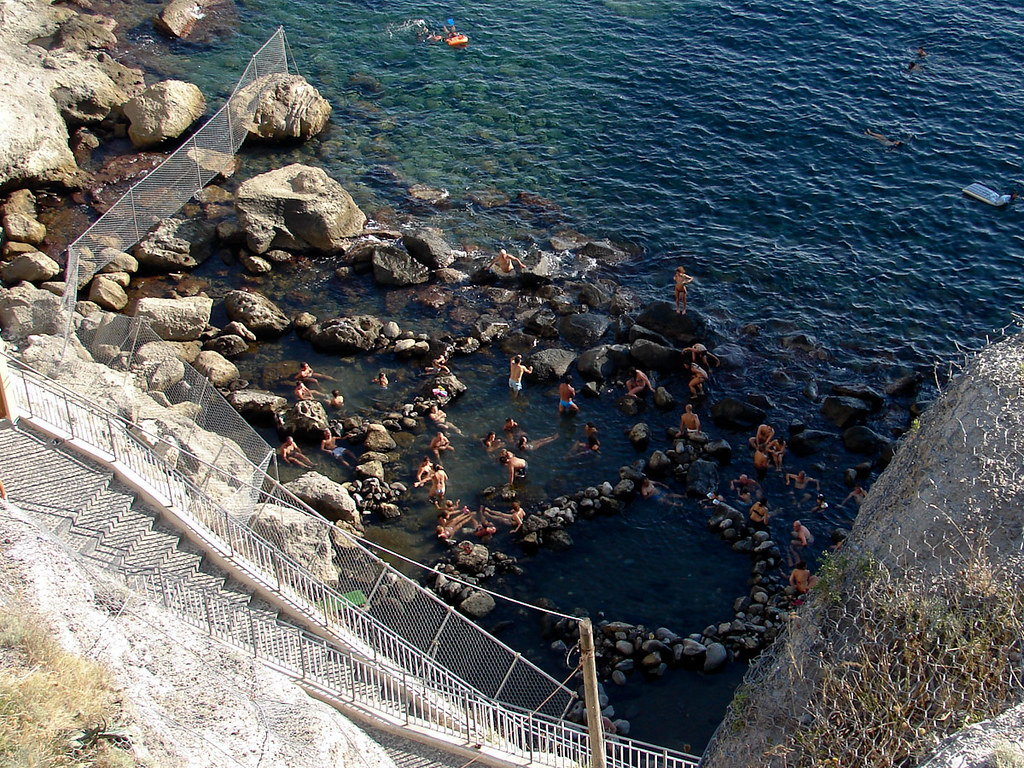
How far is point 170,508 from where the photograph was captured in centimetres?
1698

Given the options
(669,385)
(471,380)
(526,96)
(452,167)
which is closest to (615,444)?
(669,385)

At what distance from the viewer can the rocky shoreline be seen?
20.9m

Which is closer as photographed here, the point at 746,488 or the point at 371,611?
the point at 371,611

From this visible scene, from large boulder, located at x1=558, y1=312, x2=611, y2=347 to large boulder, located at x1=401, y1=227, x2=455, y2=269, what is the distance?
4415mm

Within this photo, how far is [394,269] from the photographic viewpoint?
28203 mm

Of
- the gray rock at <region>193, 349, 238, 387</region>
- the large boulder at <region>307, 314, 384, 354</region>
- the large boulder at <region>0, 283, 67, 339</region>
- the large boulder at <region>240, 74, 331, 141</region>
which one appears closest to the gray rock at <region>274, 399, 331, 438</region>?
the gray rock at <region>193, 349, 238, 387</region>

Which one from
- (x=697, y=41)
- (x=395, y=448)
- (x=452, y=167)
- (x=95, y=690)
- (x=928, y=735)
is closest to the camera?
(x=95, y=690)

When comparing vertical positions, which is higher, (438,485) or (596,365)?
(596,365)

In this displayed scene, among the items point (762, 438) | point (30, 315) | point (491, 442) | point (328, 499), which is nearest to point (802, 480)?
point (762, 438)

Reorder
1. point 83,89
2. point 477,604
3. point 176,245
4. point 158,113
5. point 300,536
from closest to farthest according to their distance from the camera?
point 300,536
point 477,604
point 176,245
point 158,113
point 83,89

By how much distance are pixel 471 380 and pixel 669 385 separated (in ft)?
16.9

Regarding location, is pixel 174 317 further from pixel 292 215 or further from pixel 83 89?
pixel 83 89

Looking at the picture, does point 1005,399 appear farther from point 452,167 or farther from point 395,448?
point 452,167

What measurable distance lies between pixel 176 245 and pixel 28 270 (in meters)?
4.00
